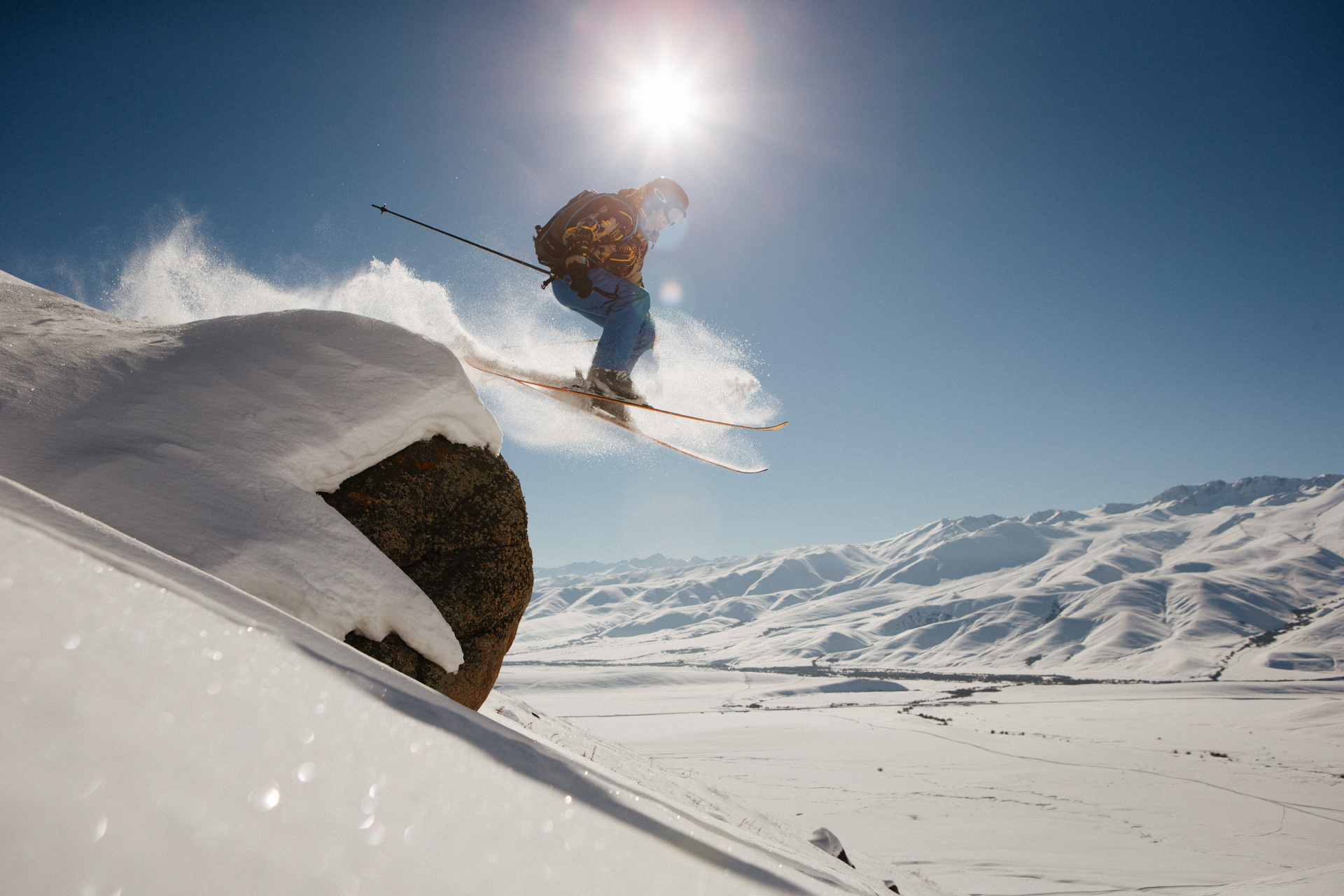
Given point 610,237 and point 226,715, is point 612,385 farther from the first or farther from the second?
point 226,715

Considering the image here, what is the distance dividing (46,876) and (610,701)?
6056 centimetres

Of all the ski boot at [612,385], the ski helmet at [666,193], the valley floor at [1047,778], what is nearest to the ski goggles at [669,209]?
the ski helmet at [666,193]

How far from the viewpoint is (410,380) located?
10.6 feet

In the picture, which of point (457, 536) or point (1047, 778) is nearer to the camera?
point (457, 536)

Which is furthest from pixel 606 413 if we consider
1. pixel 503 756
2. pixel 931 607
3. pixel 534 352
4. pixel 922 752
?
pixel 931 607

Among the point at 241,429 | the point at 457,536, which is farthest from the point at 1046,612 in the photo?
the point at 241,429

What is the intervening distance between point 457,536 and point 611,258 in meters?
5.21

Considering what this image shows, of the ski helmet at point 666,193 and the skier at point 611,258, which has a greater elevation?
the ski helmet at point 666,193

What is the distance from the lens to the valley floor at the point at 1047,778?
12.7 metres

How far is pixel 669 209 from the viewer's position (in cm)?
787

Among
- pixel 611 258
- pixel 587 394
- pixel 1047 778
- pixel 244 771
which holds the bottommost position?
pixel 244 771

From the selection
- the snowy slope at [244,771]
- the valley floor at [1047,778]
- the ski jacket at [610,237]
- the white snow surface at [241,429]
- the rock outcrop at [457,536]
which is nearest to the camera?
the snowy slope at [244,771]

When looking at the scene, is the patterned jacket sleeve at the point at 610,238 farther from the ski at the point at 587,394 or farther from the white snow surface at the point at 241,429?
the white snow surface at the point at 241,429

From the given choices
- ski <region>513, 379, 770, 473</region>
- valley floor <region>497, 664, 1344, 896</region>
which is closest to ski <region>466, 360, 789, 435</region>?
ski <region>513, 379, 770, 473</region>
